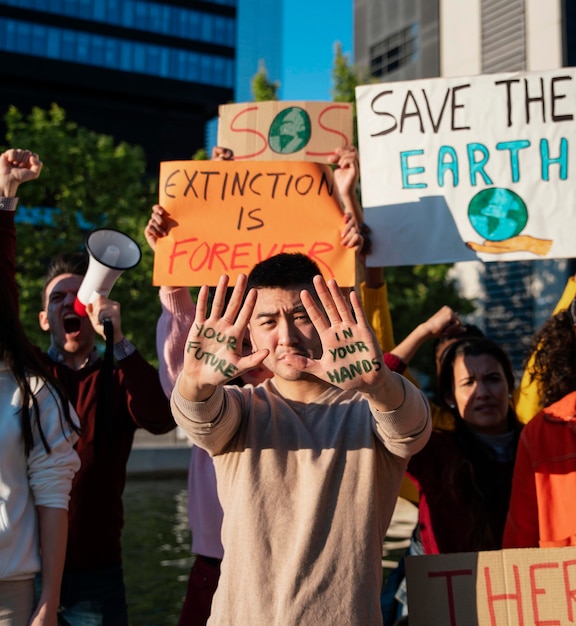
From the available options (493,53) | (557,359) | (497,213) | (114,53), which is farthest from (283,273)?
(114,53)

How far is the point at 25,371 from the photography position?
7.91ft

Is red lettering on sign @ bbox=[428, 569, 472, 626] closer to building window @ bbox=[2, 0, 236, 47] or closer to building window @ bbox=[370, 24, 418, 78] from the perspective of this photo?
building window @ bbox=[370, 24, 418, 78]

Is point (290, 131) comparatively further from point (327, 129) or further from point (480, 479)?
point (480, 479)

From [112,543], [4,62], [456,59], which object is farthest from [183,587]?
[4,62]

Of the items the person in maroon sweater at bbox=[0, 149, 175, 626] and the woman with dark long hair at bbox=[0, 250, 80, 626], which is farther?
the person in maroon sweater at bbox=[0, 149, 175, 626]

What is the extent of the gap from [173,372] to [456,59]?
22.4 m

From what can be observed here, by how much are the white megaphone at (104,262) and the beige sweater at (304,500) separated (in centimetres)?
103

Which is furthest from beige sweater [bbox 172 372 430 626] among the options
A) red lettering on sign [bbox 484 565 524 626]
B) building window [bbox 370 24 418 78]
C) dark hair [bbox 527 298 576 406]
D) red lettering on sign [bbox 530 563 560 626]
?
building window [bbox 370 24 418 78]

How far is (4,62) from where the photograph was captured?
134ft

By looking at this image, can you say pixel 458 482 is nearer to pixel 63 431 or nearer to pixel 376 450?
pixel 376 450

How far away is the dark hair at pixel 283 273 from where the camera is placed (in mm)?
2160

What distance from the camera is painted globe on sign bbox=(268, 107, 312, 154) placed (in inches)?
150

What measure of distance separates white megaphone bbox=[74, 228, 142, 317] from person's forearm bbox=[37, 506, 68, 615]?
2.85ft

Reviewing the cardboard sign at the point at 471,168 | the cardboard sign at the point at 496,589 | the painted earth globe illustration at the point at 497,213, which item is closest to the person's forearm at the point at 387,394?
the cardboard sign at the point at 496,589
